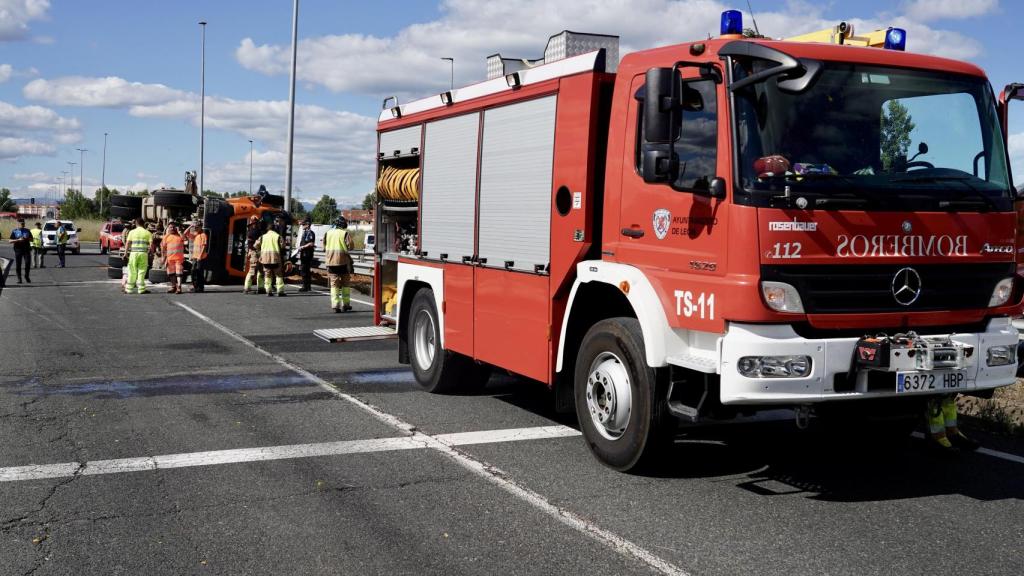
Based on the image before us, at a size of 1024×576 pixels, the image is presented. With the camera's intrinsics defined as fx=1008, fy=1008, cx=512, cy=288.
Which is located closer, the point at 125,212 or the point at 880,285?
the point at 880,285

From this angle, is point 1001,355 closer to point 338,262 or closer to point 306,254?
point 338,262

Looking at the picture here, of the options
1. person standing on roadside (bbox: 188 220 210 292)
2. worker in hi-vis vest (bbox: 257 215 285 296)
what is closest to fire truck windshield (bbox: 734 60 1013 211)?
worker in hi-vis vest (bbox: 257 215 285 296)

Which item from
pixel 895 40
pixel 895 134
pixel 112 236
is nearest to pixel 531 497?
pixel 895 134

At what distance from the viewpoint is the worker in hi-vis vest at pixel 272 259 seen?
21625 mm

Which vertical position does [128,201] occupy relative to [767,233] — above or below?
above

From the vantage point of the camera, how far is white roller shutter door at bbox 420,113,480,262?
8625mm

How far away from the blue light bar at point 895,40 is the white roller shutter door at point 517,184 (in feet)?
7.45

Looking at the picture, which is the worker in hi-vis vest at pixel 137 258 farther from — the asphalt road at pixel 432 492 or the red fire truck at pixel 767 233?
the red fire truck at pixel 767 233

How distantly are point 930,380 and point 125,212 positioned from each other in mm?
30311

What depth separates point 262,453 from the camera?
22.8 ft

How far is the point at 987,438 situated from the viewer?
759cm

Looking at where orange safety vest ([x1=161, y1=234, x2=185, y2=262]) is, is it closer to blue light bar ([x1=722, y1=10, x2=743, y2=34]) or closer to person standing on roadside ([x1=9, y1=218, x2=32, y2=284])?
person standing on roadside ([x1=9, y1=218, x2=32, y2=284])

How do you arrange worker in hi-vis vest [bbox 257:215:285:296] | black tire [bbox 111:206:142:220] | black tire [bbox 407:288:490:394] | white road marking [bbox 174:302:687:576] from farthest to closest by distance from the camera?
black tire [bbox 111:206:142:220] < worker in hi-vis vest [bbox 257:215:285:296] < black tire [bbox 407:288:490:394] < white road marking [bbox 174:302:687:576]

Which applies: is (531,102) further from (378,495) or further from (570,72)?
(378,495)
